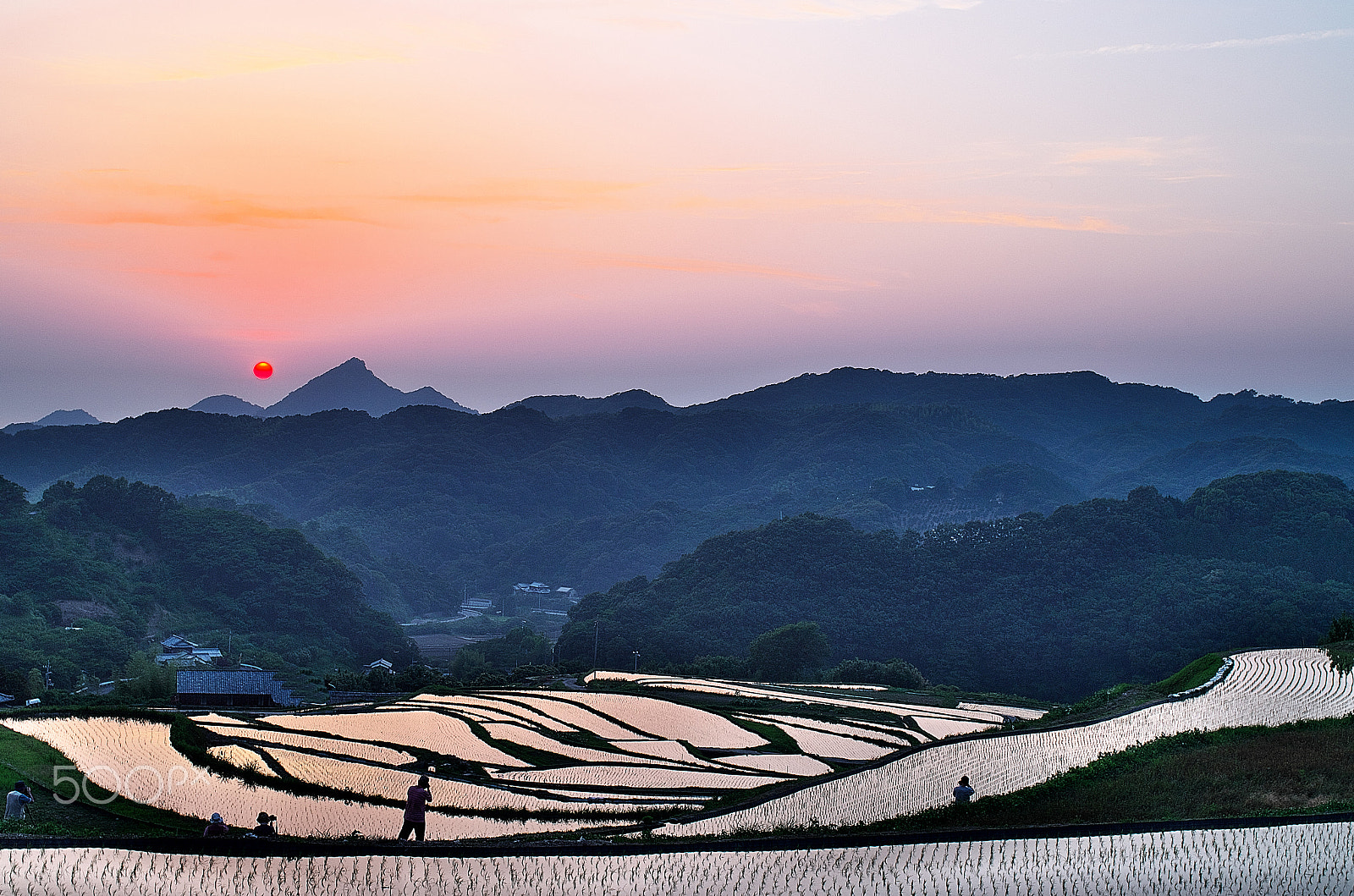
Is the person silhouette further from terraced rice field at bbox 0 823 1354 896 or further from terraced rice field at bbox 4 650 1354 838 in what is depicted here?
terraced rice field at bbox 4 650 1354 838

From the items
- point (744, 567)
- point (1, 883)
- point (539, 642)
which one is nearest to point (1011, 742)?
point (1, 883)

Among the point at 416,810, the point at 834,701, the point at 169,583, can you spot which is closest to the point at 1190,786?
the point at 416,810

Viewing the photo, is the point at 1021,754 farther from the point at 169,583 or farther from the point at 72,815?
the point at 169,583

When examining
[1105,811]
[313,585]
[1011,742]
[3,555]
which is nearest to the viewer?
[1105,811]

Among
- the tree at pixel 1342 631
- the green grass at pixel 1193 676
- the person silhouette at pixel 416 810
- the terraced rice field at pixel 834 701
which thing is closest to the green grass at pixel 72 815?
the person silhouette at pixel 416 810

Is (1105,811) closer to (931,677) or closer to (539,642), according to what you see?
(931,677)

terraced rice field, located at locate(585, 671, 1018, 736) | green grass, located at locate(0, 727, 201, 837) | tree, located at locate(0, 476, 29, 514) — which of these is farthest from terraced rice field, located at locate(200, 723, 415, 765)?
tree, located at locate(0, 476, 29, 514)
